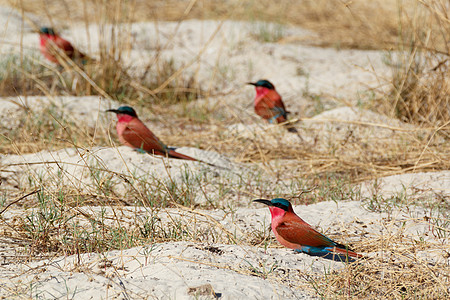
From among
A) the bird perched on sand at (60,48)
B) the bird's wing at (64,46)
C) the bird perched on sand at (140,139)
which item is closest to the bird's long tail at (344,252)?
the bird perched on sand at (140,139)

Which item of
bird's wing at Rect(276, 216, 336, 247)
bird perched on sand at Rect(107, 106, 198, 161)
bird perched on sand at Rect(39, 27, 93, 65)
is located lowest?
bird perched on sand at Rect(107, 106, 198, 161)

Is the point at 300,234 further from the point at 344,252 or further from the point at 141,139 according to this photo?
the point at 141,139

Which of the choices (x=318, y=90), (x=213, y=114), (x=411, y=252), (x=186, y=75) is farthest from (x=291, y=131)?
(x=411, y=252)

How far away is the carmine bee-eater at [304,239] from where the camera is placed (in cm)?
241

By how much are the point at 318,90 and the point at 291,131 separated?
1377 millimetres

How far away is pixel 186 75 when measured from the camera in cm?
627

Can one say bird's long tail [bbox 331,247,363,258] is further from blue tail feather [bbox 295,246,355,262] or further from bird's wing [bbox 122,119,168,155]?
bird's wing [bbox 122,119,168,155]

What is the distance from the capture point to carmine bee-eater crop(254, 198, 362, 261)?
7.91 feet

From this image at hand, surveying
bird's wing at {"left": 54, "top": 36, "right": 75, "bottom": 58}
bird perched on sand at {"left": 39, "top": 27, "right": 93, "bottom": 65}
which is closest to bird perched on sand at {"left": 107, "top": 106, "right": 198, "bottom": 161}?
bird perched on sand at {"left": 39, "top": 27, "right": 93, "bottom": 65}

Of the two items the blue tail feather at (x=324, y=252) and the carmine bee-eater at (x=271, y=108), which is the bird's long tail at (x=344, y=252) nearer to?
the blue tail feather at (x=324, y=252)

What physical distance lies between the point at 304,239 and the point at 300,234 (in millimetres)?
28

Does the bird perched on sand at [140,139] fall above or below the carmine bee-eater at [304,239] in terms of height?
below

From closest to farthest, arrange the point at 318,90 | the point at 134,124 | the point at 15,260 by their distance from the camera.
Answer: the point at 15,260
the point at 134,124
the point at 318,90

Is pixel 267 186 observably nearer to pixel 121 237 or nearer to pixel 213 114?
pixel 121 237
